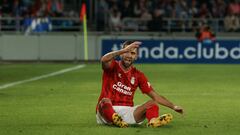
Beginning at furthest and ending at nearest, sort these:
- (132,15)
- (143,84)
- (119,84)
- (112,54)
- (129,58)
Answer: (132,15), (143,84), (119,84), (129,58), (112,54)

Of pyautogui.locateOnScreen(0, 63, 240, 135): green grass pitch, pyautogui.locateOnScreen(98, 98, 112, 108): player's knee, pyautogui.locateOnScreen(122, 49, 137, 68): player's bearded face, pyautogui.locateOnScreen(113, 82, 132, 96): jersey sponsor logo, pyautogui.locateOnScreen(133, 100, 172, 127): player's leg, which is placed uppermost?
pyautogui.locateOnScreen(122, 49, 137, 68): player's bearded face

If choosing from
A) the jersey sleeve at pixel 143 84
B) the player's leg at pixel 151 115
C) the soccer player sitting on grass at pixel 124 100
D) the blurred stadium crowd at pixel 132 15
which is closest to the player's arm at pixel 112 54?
the soccer player sitting on grass at pixel 124 100

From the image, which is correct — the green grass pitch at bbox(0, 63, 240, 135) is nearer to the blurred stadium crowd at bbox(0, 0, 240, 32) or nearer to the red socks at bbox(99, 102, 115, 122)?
the red socks at bbox(99, 102, 115, 122)

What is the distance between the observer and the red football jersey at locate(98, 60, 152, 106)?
38.0 ft

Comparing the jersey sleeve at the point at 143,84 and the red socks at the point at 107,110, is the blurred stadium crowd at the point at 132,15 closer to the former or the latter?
the jersey sleeve at the point at 143,84

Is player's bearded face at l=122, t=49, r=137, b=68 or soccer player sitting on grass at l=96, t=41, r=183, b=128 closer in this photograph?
player's bearded face at l=122, t=49, r=137, b=68

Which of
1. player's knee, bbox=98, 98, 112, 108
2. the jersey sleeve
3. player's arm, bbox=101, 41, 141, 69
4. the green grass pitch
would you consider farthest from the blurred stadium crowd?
player's arm, bbox=101, 41, 141, 69

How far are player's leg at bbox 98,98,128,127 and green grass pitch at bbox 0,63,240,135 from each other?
5.5 inches

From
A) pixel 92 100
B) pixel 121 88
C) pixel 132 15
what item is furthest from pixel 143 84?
pixel 132 15

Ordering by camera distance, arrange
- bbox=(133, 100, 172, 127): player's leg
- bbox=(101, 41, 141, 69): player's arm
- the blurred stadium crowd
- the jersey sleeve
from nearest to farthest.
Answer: bbox=(101, 41, 141, 69): player's arm
bbox=(133, 100, 172, 127): player's leg
the jersey sleeve
the blurred stadium crowd

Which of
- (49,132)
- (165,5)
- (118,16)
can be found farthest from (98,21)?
(49,132)

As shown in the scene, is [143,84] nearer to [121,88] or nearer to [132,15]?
[121,88]

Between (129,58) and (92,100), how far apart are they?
5.58 m

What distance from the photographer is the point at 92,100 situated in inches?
657
